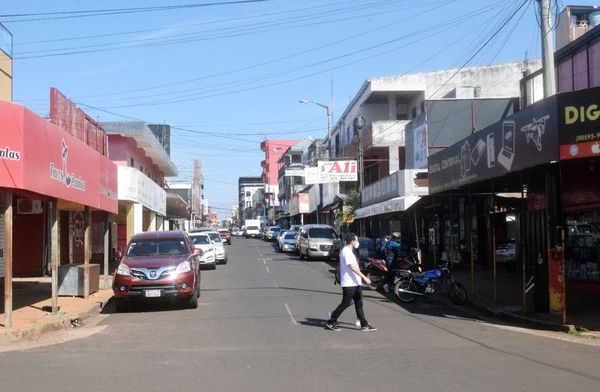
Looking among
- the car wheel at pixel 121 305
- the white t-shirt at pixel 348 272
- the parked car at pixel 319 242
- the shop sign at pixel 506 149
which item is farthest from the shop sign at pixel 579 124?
the parked car at pixel 319 242

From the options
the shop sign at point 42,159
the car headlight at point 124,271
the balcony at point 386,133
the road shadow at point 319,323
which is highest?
the balcony at point 386,133

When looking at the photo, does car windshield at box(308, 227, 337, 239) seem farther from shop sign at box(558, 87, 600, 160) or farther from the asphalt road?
shop sign at box(558, 87, 600, 160)

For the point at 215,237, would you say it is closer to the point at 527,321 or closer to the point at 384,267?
the point at 384,267

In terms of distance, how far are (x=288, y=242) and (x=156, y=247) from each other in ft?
88.7

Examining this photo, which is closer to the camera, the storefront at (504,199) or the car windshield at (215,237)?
the storefront at (504,199)

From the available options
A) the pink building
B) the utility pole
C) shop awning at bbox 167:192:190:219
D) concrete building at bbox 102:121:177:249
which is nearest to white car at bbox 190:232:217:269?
concrete building at bbox 102:121:177:249

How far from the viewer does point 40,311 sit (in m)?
14.2

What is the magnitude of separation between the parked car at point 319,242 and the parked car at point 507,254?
34.4 feet

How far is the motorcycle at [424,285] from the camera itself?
16.1 meters

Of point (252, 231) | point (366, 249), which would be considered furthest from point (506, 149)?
point (252, 231)

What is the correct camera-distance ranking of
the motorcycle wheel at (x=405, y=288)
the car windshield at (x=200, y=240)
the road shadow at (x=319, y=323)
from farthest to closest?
1. the car windshield at (x=200, y=240)
2. the motorcycle wheel at (x=405, y=288)
3. the road shadow at (x=319, y=323)

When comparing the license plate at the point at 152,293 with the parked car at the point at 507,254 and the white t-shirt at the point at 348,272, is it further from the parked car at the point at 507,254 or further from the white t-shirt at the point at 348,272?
the parked car at the point at 507,254

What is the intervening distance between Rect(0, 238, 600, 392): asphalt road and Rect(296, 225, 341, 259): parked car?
18.1m

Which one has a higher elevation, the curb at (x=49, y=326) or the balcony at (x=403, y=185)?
the balcony at (x=403, y=185)
